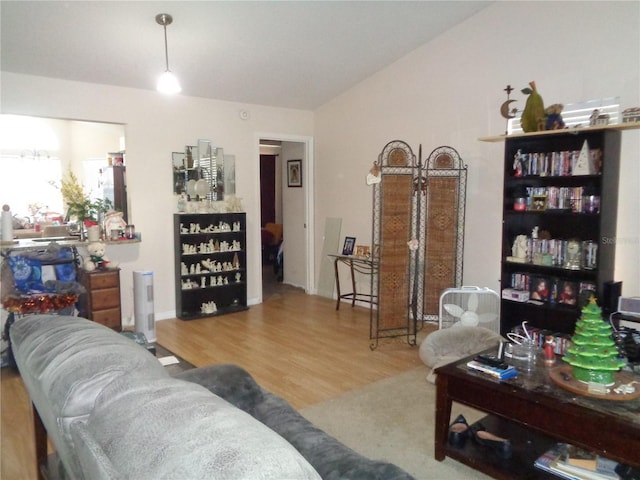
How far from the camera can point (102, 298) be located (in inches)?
174

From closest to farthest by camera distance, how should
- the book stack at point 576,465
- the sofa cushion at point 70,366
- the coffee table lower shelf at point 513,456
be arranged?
the sofa cushion at point 70,366 → the book stack at point 576,465 → the coffee table lower shelf at point 513,456

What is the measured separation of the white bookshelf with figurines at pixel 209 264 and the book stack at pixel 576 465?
4.06 meters

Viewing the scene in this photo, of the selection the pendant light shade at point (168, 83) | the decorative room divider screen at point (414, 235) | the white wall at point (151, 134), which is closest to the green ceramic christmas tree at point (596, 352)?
the decorative room divider screen at point (414, 235)

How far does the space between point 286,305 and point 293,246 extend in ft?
4.30

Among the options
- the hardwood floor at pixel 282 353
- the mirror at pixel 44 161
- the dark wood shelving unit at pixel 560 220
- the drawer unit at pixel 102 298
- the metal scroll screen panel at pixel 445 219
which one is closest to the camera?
the hardwood floor at pixel 282 353

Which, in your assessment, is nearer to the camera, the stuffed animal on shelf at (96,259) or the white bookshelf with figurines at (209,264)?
the stuffed animal on shelf at (96,259)

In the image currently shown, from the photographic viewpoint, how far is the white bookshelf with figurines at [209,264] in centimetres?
539

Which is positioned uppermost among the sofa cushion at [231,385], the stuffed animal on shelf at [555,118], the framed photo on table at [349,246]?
the stuffed animal on shelf at [555,118]

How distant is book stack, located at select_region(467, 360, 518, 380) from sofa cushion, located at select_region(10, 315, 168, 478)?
1.71 m

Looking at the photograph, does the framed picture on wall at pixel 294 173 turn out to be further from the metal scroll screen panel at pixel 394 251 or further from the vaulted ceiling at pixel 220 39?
the metal scroll screen panel at pixel 394 251

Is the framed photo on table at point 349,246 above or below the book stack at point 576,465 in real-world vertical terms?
above

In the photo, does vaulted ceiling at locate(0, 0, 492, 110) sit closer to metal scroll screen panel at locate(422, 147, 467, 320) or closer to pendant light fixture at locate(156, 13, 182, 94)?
pendant light fixture at locate(156, 13, 182, 94)

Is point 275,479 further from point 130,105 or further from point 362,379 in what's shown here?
point 130,105

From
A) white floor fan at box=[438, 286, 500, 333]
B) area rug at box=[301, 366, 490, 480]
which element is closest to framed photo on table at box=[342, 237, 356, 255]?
white floor fan at box=[438, 286, 500, 333]
